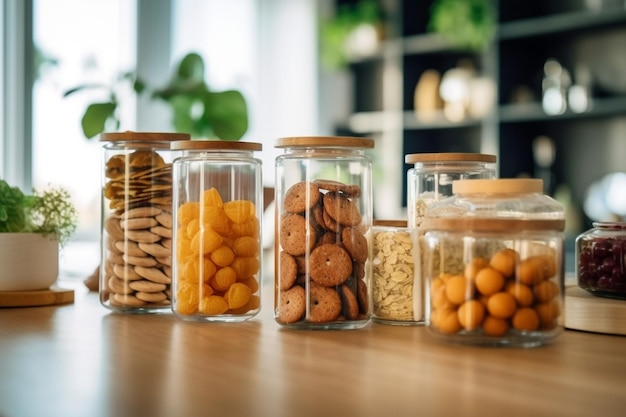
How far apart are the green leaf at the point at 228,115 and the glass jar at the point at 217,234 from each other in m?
0.89

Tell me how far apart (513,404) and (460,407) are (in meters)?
0.05

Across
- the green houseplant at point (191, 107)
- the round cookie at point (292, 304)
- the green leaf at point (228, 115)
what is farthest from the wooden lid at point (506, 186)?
the green leaf at point (228, 115)

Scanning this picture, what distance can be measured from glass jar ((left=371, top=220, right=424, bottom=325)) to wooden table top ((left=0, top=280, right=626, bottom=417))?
3cm

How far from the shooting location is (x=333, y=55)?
5242 mm

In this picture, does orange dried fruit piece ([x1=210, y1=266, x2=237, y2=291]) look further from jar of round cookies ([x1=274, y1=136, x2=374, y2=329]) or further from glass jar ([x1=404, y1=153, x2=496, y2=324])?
glass jar ([x1=404, y1=153, x2=496, y2=324])

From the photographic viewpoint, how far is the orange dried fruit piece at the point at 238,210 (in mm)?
1180

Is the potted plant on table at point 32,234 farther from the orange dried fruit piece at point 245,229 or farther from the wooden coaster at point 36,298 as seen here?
the orange dried fruit piece at point 245,229

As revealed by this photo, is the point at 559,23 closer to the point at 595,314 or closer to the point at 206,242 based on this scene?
the point at 595,314

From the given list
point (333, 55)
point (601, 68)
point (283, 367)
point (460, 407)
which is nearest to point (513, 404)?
point (460, 407)

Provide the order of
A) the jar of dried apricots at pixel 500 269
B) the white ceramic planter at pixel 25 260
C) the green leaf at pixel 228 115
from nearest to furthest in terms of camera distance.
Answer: the jar of dried apricots at pixel 500 269
the white ceramic planter at pixel 25 260
the green leaf at pixel 228 115

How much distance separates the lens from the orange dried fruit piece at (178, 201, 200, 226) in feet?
3.88

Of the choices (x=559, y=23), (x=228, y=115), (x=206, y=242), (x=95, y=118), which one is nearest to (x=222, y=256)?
(x=206, y=242)

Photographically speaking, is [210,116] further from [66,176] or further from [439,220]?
[66,176]

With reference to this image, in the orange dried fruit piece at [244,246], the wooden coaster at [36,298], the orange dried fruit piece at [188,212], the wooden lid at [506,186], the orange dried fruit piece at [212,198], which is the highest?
the wooden lid at [506,186]
